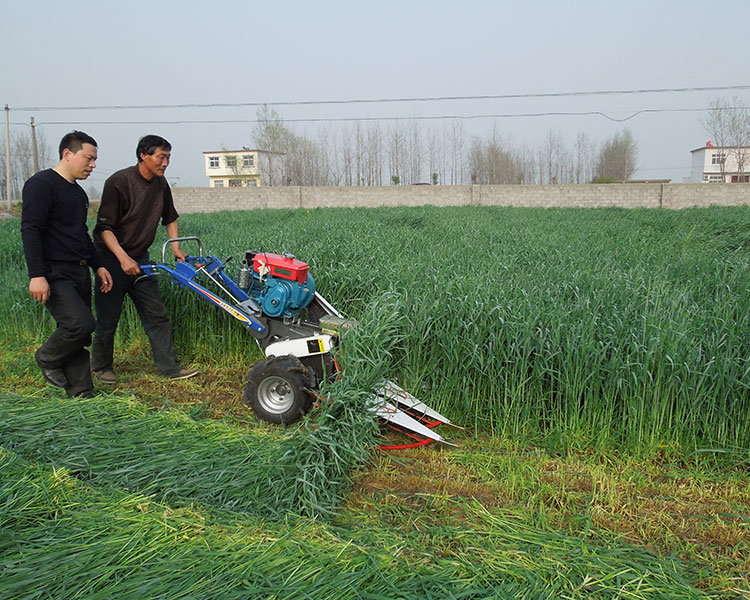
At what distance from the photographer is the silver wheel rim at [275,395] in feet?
11.9

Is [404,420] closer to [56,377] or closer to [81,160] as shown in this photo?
[56,377]

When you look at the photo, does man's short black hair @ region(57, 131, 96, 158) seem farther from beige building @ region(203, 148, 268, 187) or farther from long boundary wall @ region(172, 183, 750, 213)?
beige building @ region(203, 148, 268, 187)

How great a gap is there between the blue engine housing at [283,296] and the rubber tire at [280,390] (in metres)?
0.40

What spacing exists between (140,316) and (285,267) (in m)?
1.50

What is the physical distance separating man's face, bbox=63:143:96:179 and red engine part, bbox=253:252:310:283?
1337mm

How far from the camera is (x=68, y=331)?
12.7 feet

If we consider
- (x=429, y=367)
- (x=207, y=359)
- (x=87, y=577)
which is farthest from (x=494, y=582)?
(x=207, y=359)

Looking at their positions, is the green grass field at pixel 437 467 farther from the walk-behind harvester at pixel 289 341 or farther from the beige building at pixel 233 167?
the beige building at pixel 233 167

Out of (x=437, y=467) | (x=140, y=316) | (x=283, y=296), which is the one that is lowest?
(x=437, y=467)

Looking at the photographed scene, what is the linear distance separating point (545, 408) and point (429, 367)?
730 mm

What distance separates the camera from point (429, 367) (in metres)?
3.66

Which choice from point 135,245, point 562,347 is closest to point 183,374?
point 135,245

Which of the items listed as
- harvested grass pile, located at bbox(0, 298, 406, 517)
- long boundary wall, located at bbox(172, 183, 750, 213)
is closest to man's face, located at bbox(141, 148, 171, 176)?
harvested grass pile, located at bbox(0, 298, 406, 517)

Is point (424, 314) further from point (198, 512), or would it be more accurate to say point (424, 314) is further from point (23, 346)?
point (23, 346)
